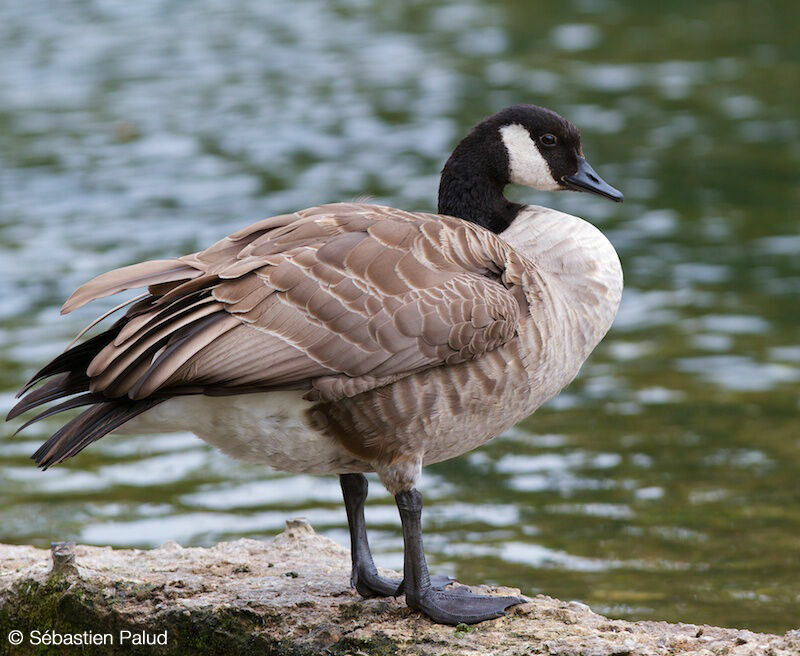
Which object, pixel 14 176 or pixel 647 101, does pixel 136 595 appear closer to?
pixel 14 176

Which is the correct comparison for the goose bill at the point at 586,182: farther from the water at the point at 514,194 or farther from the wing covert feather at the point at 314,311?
the water at the point at 514,194

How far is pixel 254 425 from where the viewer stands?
502 centimetres

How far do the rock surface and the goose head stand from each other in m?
1.71

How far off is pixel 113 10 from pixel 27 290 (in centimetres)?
1307

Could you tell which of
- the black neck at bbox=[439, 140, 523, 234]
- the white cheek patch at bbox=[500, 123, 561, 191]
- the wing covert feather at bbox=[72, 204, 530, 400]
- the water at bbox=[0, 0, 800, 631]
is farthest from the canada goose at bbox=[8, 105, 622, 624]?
the water at bbox=[0, 0, 800, 631]

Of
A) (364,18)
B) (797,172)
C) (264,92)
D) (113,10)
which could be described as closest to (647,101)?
(797,172)

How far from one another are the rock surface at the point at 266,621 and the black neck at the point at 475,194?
1.67 m

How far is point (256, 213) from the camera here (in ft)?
44.6

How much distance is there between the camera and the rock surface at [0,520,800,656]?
4949mm

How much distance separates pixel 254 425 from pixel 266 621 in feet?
2.71

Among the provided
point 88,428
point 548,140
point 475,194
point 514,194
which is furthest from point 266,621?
point 514,194

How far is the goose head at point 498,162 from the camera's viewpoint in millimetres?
6047

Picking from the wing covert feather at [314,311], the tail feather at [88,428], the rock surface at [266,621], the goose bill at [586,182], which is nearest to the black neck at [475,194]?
the goose bill at [586,182]

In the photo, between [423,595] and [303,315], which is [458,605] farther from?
[303,315]
